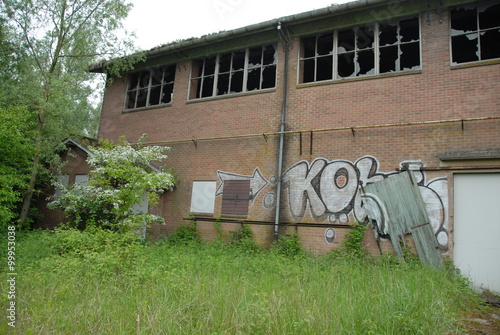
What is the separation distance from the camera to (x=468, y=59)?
804 centimetres

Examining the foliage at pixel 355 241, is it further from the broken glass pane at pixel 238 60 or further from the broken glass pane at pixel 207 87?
the broken glass pane at pixel 207 87

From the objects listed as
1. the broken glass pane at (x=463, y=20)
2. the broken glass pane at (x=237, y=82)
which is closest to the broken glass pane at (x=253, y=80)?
the broken glass pane at (x=237, y=82)

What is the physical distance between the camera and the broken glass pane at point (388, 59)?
8.84 meters

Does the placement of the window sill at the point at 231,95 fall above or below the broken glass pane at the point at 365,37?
below

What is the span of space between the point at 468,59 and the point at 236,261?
7.16 m

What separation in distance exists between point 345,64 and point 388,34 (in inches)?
51.0

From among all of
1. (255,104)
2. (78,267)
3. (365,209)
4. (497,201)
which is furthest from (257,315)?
(255,104)

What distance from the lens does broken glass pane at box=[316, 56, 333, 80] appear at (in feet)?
31.8

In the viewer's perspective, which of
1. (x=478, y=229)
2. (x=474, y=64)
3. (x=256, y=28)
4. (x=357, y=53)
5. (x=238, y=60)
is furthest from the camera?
(x=238, y=60)

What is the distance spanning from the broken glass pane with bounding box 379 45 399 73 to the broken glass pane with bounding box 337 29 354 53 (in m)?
0.87

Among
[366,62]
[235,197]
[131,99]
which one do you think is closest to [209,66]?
[131,99]

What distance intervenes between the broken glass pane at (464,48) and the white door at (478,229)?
2845 millimetres

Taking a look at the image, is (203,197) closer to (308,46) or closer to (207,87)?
(207,87)

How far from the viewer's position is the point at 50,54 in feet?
36.9
